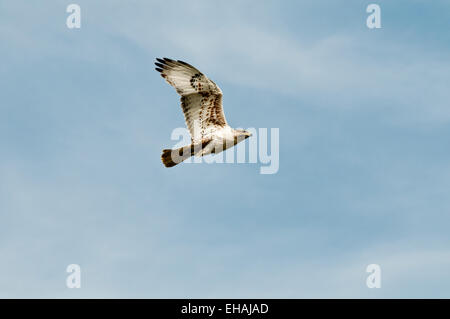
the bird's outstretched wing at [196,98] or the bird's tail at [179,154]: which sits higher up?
the bird's outstretched wing at [196,98]

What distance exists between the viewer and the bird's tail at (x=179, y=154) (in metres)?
21.5

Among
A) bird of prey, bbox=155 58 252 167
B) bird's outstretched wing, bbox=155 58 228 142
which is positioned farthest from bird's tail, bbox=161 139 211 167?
bird's outstretched wing, bbox=155 58 228 142

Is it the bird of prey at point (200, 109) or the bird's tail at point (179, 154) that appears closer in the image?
the bird's tail at point (179, 154)

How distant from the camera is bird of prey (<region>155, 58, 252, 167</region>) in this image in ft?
72.0

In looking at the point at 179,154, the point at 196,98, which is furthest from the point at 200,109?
the point at 179,154

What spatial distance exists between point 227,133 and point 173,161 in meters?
1.98

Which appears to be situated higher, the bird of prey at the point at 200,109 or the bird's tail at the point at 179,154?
the bird of prey at the point at 200,109

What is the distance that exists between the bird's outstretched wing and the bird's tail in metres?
0.41

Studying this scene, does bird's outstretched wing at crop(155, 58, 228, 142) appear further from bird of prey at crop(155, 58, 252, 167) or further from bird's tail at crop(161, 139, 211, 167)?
bird's tail at crop(161, 139, 211, 167)

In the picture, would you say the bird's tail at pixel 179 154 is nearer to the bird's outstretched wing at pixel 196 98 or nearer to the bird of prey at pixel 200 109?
the bird of prey at pixel 200 109

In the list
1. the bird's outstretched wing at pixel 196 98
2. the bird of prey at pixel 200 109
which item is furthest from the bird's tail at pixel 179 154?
the bird's outstretched wing at pixel 196 98
